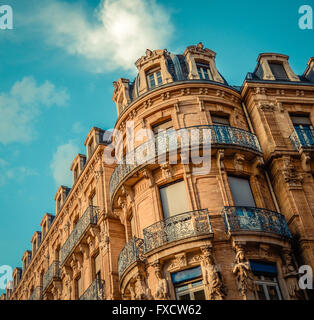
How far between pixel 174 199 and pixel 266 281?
14.3ft

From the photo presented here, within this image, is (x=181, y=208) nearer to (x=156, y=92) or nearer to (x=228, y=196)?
(x=228, y=196)

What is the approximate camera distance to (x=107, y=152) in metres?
23.4

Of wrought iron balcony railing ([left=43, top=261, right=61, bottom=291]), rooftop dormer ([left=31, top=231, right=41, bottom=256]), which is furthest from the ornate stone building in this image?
rooftop dormer ([left=31, top=231, right=41, bottom=256])

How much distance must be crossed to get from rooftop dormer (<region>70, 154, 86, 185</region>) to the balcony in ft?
38.7

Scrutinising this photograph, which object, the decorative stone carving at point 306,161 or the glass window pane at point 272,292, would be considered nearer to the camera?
the glass window pane at point 272,292

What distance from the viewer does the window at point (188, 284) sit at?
14773 mm

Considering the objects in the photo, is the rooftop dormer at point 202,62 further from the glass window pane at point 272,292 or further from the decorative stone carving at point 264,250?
the glass window pane at point 272,292

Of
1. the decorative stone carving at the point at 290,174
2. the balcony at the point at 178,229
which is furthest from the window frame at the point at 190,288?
the decorative stone carving at the point at 290,174

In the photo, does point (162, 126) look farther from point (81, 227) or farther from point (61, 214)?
point (61, 214)

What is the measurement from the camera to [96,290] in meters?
19.4

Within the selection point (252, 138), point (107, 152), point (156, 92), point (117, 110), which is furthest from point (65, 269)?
point (252, 138)

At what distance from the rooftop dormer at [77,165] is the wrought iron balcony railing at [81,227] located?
4.21 meters

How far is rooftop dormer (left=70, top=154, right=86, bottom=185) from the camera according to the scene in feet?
89.4
